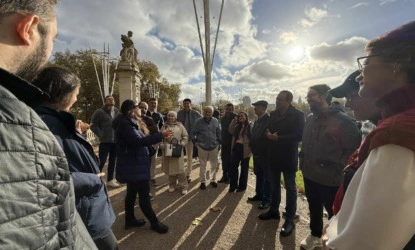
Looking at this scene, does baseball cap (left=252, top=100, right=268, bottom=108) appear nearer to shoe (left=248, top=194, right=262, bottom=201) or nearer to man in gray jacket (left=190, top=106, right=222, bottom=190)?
man in gray jacket (left=190, top=106, right=222, bottom=190)

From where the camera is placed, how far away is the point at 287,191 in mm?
3854

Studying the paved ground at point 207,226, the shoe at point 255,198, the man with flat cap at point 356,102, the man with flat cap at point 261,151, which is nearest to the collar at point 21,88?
the man with flat cap at point 356,102

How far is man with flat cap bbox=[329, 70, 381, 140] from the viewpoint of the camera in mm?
1577

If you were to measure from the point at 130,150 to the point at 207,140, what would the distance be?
273 centimetres

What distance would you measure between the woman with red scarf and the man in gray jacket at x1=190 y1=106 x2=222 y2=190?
4858 millimetres

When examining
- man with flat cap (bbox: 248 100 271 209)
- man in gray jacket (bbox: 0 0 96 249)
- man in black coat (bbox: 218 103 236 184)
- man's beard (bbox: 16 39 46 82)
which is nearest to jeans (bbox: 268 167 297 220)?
man with flat cap (bbox: 248 100 271 209)

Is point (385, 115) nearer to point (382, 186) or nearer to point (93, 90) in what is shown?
point (382, 186)

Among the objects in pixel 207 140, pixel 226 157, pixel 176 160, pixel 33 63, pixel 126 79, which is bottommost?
pixel 226 157

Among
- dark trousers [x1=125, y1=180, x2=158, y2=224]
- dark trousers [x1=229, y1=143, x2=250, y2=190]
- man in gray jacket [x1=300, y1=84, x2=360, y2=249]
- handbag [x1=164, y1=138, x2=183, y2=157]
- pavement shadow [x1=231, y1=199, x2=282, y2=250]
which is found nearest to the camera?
man in gray jacket [x1=300, y1=84, x2=360, y2=249]

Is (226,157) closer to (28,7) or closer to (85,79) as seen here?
(28,7)

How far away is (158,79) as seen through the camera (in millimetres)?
39938

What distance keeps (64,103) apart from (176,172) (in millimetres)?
3786

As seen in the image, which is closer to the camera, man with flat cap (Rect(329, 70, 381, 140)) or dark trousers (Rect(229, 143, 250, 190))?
man with flat cap (Rect(329, 70, 381, 140))

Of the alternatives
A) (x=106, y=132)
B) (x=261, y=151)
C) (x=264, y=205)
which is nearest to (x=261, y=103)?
(x=261, y=151)
